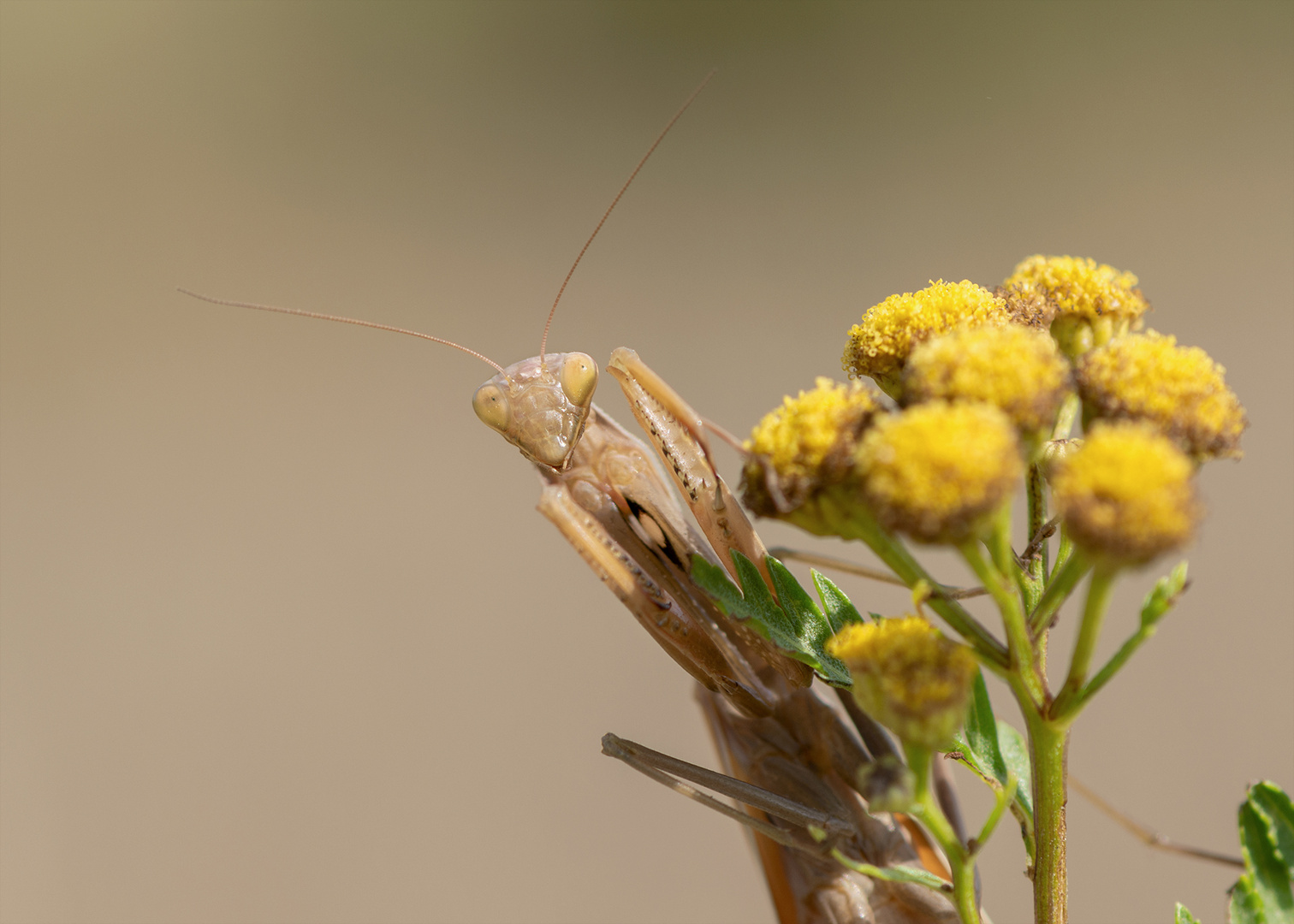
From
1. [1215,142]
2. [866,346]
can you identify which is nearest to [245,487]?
[866,346]

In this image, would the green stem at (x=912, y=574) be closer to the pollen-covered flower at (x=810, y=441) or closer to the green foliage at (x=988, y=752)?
the pollen-covered flower at (x=810, y=441)

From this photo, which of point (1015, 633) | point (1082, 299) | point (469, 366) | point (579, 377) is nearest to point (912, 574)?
point (1015, 633)

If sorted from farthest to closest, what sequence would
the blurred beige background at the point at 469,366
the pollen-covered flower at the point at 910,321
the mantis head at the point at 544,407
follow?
the blurred beige background at the point at 469,366 < the mantis head at the point at 544,407 < the pollen-covered flower at the point at 910,321

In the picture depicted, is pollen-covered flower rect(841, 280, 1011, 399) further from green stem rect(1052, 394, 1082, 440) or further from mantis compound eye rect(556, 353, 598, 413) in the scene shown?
mantis compound eye rect(556, 353, 598, 413)

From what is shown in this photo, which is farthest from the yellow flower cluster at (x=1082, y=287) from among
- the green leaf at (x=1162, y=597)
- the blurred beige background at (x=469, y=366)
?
the blurred beige background at (x=469, y=366)

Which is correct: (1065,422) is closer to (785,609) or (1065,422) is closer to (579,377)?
(785,609)

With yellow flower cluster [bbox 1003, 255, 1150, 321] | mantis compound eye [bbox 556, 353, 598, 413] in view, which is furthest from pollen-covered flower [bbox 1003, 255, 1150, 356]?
mantis compound eye [bbox 556, 353, 598, 413]
